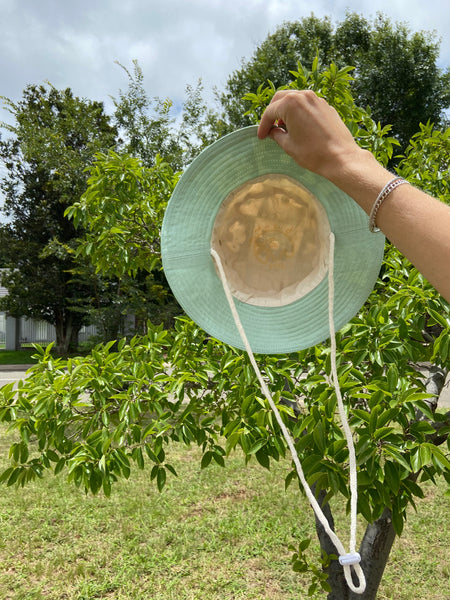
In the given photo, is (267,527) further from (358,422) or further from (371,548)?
(358,422)

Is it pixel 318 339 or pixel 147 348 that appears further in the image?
pixel 147 348

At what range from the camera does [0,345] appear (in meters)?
20.0

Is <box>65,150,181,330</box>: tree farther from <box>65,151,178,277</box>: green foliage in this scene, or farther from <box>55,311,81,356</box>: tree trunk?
<box>55,311,81,356</box>: tree trunk

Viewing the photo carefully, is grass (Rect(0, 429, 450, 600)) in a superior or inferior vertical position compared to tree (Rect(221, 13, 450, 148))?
inferior

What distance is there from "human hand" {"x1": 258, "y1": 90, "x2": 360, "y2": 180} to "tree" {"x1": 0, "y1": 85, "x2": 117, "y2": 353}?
38.2ft

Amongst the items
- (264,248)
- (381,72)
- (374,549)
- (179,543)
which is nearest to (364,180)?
(264,248)

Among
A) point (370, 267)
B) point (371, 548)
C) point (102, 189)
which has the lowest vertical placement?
point (371, 548)

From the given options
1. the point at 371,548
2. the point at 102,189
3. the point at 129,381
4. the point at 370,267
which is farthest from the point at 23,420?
the point at 371,548

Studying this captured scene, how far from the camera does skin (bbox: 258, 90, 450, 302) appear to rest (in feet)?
1.75

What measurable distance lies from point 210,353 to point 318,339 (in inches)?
26.1

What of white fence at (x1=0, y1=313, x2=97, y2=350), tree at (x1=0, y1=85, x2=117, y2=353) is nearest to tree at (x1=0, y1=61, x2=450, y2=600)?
tree at (x1=0, y1=85, x2=117, y2=353)

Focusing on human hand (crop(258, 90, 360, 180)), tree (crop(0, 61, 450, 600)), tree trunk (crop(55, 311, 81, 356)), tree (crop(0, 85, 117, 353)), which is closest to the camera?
human hand (crop(258, 90, 360, 180))

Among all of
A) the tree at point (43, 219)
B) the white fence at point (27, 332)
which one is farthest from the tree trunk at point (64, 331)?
the white fence at point (27, 332)

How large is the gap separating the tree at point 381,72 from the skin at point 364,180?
39.3 ft
